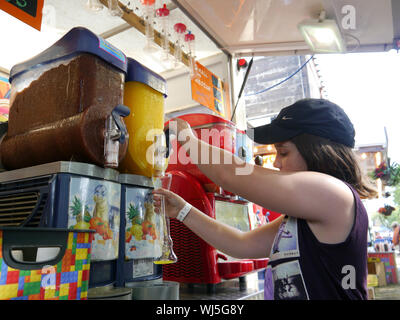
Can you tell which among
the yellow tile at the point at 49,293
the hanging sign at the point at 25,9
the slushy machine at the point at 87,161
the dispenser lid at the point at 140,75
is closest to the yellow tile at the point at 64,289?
the yellow tile at the point at 49,293

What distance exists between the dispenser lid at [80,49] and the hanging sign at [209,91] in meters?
1.33

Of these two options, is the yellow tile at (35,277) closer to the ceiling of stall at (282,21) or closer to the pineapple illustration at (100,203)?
the pineapple illustration at (100,203)

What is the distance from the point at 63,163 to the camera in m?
0.90

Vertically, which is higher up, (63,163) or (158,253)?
(63,163)

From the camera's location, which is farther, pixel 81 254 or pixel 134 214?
pixel 134 214

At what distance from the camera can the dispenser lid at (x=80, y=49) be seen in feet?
3.34

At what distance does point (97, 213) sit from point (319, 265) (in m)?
0.62

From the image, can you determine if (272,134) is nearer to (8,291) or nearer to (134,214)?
(134,214)

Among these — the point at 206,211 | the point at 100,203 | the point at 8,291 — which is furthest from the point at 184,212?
the point at 8,291

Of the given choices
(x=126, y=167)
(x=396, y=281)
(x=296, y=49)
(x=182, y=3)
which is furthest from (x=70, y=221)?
(x=396, y=281)

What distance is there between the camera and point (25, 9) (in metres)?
1.26

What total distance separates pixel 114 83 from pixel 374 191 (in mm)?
925

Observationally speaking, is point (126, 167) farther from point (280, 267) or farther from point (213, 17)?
point (213, 17)

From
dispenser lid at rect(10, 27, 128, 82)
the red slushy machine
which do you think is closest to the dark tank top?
the red slushy machine
